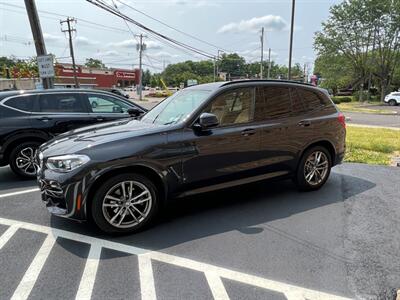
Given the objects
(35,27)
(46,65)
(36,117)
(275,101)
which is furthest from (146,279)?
(35,27)

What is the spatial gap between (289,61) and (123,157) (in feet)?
71.5

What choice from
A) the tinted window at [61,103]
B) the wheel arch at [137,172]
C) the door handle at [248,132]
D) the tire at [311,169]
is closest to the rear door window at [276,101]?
the door handle at [248,132]

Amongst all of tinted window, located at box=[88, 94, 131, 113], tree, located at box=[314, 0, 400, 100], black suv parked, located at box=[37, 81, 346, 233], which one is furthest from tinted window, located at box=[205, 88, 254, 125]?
tree, located at box=[314, 0, 400, 100]

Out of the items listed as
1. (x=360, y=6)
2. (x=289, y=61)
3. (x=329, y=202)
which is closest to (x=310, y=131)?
(x=329, y=202)

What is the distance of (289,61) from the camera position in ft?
77.6

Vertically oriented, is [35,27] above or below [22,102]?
above

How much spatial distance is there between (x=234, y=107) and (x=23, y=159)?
429cm

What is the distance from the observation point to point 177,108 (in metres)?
4.84

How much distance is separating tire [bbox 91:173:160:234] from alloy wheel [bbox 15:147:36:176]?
11.2 feet

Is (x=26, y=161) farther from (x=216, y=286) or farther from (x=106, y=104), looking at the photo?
(x=216, y=286)

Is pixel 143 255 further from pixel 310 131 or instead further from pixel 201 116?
pixel 310 131

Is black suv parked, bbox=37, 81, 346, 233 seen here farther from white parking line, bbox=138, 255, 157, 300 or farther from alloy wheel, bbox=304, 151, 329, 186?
white parking line, bbox=138, 255, 157, 300

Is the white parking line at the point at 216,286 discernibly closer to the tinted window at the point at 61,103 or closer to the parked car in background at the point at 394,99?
the tinted window at the point at 61,103

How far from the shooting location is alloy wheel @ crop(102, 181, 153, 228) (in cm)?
394
